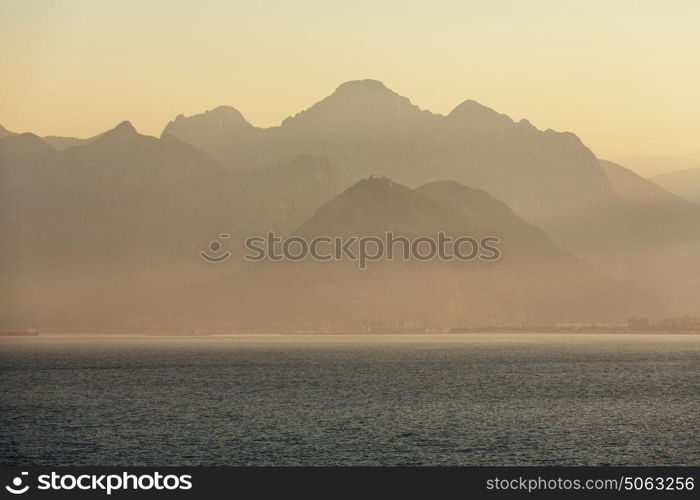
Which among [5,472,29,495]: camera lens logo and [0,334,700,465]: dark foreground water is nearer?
[5,472,29,495]: camera lens logo

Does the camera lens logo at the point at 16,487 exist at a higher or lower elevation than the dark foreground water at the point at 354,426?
lower

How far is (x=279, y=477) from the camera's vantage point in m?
94.4

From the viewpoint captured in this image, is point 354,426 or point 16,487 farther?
point 354,426

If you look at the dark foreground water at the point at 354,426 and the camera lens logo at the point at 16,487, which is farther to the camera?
the dark foreground water at the point at 354,426

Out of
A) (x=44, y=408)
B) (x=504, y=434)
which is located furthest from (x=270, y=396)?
(x=504, y=434)

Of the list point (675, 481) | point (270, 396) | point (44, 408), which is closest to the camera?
point (675, 481)

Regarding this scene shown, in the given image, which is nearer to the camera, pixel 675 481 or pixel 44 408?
pixel 675 481

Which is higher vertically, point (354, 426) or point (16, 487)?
point (354, 426)

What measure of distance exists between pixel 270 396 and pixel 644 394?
60063 millimetres

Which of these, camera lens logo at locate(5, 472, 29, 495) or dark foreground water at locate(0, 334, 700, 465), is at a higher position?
dark foreground water at locate(0, 334, 700, 465)

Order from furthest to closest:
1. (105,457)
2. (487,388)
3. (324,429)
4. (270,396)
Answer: (487,388) → (270,396) → (324,429) → (105,457)

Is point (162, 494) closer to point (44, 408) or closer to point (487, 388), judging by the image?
point (44, 408)

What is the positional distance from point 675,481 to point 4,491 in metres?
56.0

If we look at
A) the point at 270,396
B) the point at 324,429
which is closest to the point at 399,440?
the point at 324,429
